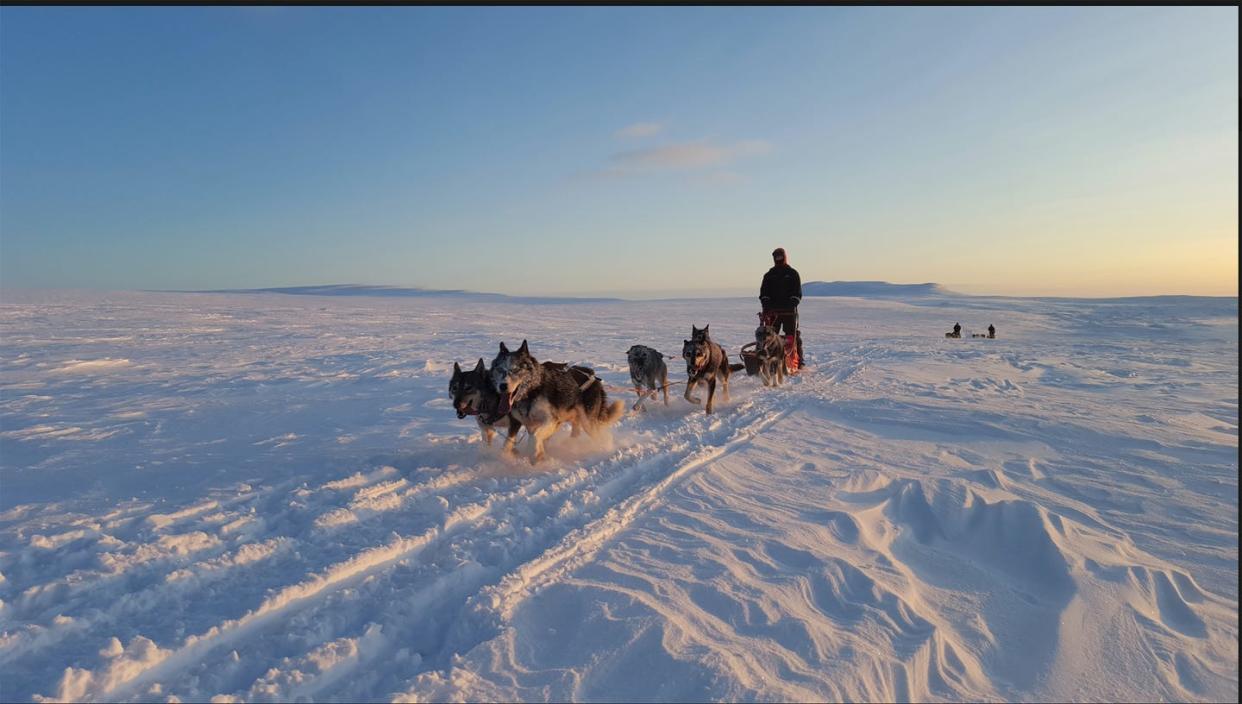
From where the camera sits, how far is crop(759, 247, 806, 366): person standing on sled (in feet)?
34.8

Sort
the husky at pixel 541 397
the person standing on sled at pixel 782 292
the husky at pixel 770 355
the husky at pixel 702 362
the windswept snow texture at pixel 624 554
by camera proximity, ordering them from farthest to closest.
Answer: the person standing on sled at pixel 782 292 → the husky at pixel 770 355 → the husky at pixel 702 362 → the husky at pixel 541 397 → the windswept snow texture at pixel 624 554

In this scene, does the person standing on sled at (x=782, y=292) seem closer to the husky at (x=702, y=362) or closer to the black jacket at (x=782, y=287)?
the black jacket at (x=782, y=287)

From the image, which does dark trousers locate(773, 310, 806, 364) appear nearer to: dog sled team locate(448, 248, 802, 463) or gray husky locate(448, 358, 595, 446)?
dog sled team locate(448, 248, 802, 463)

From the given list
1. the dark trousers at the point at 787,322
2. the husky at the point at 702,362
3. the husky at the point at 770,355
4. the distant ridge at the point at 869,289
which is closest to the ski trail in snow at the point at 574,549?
the husky at the point at 702,362

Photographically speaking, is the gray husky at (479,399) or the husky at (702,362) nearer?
the gray husky at (479,399)

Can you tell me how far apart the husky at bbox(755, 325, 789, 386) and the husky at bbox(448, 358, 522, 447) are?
209 inches

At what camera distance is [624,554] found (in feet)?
11.7

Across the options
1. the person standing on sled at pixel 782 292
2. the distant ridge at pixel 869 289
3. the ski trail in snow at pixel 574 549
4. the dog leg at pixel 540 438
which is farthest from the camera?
the distant ridge at pixel 869 289

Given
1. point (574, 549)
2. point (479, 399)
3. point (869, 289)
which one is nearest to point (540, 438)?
point (479, 399)

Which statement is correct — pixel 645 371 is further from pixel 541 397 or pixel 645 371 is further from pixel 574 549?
Result: pixel 574 549

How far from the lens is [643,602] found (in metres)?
2.96

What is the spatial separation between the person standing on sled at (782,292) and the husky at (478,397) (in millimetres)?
6497

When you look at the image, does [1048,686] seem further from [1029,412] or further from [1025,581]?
[1029,412]

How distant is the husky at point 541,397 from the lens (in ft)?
16.6
